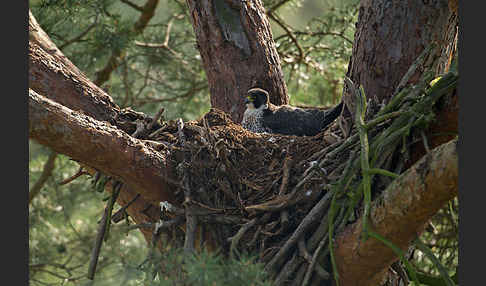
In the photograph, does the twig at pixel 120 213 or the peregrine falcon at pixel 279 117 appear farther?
the peregrine falcon at pixel 279 117

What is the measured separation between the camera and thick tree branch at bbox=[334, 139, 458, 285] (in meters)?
1.94

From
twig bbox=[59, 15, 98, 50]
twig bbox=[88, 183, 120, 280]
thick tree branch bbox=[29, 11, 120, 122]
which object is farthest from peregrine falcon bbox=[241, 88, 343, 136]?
twig bbox=[59, 15, 98, 50]

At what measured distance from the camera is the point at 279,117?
4.15 meters

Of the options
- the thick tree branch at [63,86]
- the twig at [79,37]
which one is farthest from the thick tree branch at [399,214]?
the twig at [79,37]

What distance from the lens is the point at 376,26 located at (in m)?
3.12

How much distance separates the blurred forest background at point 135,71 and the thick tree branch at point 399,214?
Result: 222 cm

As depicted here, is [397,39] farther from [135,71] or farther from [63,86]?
[135,71]

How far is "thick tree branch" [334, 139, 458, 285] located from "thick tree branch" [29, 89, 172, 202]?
84 cm

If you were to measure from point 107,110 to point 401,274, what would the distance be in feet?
5.19

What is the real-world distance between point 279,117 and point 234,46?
0.59 metres

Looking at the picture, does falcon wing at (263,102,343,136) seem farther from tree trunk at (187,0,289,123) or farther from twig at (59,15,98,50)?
twig at (59,15,98,50)

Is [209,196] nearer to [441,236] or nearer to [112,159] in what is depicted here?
[112,159]

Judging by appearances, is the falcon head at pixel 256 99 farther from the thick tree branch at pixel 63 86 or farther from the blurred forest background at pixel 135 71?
the blurred forest background at pixel 135 71

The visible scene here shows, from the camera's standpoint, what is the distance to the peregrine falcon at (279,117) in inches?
156
